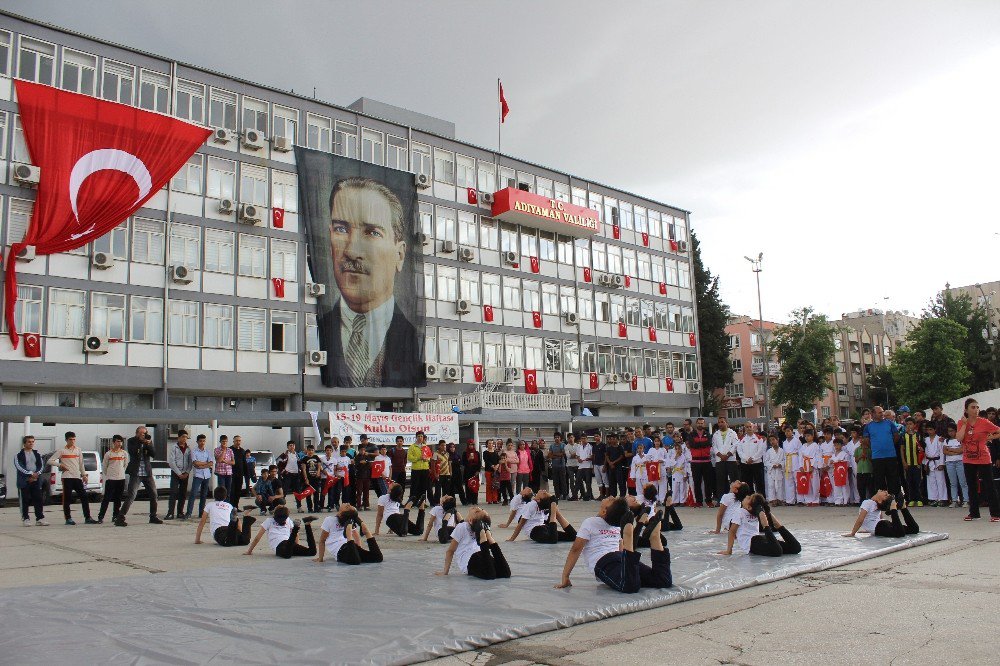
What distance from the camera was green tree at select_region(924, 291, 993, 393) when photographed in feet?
194

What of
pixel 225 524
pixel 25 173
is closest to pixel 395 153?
pixel 25 173

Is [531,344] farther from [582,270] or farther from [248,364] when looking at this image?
[248,364]

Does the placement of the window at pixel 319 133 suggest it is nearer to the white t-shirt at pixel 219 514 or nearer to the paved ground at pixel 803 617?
the white t-shirt at pixel 219 514

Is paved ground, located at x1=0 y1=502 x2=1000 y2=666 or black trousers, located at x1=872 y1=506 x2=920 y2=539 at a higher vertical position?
black trousers, located at x1=872 y1=506 x2=920 y2=539

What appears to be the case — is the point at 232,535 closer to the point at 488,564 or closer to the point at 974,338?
the point at 488,564

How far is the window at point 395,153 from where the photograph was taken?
1547 inches

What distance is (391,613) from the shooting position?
7098 mm

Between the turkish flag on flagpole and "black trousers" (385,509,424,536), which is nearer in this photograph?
"black trousers" (385,509,424,536)

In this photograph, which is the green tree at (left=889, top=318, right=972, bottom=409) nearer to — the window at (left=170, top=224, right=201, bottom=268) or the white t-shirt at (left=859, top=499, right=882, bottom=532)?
the window at (left=170, top=224, right=201, bottom=268)

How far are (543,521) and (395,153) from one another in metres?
30.1

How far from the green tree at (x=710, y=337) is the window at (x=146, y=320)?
3617 centimetres

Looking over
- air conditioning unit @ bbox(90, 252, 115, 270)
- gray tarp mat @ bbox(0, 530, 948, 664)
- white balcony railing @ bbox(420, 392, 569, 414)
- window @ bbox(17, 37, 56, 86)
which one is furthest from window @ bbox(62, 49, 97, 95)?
gray tarp mat @ bbox(0, 530, 948, 664)

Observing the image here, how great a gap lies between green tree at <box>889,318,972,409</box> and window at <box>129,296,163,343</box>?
148ft

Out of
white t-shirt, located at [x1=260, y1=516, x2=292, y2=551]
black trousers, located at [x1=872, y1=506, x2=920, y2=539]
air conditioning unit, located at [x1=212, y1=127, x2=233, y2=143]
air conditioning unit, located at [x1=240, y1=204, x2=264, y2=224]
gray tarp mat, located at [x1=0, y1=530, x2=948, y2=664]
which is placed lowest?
gray tarp mat, located at [x1=0, y1=530, x2=948, y2=664]
